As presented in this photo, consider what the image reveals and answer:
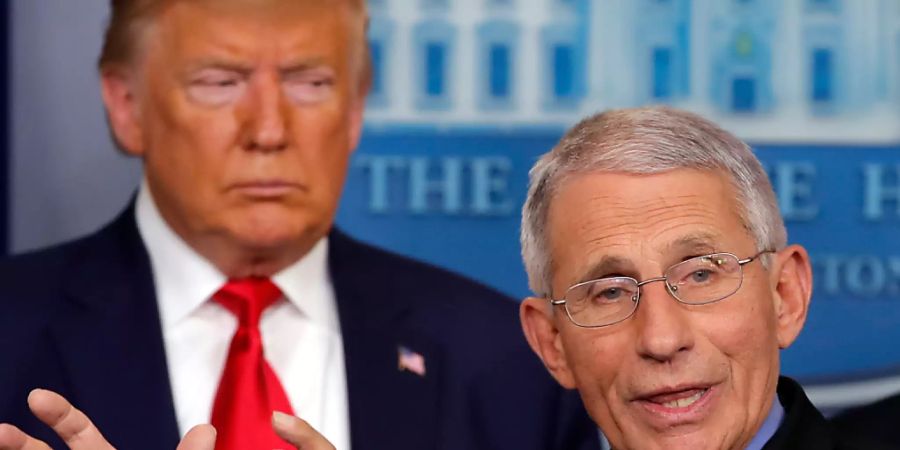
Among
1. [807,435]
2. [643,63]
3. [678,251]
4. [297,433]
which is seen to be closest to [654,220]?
[678,251]

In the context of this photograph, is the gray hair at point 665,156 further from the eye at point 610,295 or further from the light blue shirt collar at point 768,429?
the light blue shirt collar at point 768,429

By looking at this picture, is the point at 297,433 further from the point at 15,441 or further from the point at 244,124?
the point at 244,124

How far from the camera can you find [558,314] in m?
2.22

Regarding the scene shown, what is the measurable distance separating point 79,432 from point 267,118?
80 cm

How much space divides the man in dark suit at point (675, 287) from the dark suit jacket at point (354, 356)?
A: 1.76ft

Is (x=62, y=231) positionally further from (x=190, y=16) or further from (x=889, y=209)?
(x=889, y=209)

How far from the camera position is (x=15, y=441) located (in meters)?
2.04

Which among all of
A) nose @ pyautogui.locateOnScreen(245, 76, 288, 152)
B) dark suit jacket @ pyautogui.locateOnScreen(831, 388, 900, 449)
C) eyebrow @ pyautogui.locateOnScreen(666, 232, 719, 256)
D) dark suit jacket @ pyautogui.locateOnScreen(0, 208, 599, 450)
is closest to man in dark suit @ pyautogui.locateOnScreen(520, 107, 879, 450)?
eyebrow @ pyautogui.locateOnScreen(666, 232, 719, 256)

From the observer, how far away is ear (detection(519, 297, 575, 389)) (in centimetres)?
229

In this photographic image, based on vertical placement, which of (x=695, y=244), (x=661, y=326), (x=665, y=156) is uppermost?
(x=665, y=156)

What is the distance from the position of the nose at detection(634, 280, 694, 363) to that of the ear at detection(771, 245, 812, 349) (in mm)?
201

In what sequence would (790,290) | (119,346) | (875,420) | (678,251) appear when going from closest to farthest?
(678,251) → (790,290) → (119,346) → (875,420)

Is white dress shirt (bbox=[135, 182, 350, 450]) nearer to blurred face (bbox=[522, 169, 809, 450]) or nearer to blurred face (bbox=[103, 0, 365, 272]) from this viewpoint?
blurred face (bbox=[103, 0, 365, 272])

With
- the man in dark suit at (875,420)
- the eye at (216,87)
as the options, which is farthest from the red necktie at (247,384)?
the man in dark suit at (875,420)
